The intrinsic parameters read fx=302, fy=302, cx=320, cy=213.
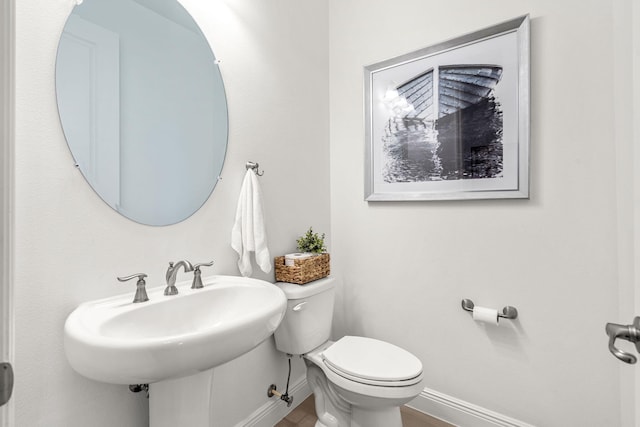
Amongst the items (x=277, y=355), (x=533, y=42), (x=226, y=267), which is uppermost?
(x=533, y=42)

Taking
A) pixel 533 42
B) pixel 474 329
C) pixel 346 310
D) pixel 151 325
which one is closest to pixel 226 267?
pixel 151 325

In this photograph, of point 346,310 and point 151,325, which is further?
point 346,310

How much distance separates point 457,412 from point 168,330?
1.49 m

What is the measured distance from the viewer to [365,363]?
1302 millimetres

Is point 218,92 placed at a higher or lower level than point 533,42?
lower

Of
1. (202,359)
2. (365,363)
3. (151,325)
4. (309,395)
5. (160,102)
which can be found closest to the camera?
(202,359)

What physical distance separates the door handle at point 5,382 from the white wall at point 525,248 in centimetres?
162

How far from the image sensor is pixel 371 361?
1.32 m

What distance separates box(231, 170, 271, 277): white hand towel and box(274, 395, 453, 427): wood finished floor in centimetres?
88

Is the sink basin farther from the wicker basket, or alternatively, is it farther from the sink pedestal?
the wicker basket

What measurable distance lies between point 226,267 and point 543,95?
5.26 ft

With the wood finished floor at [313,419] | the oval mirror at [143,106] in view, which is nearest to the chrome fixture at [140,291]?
the oval mirror at [143,106]

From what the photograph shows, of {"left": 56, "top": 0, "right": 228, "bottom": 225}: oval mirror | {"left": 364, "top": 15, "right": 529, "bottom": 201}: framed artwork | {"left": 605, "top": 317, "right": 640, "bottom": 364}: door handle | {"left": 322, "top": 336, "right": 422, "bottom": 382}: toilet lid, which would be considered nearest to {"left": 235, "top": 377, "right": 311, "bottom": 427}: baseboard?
{"left": 322, "top": 336, "right": 422, "bottom": 382}: toilet lid

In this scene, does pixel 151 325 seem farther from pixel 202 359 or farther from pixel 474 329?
pixel 474 329
